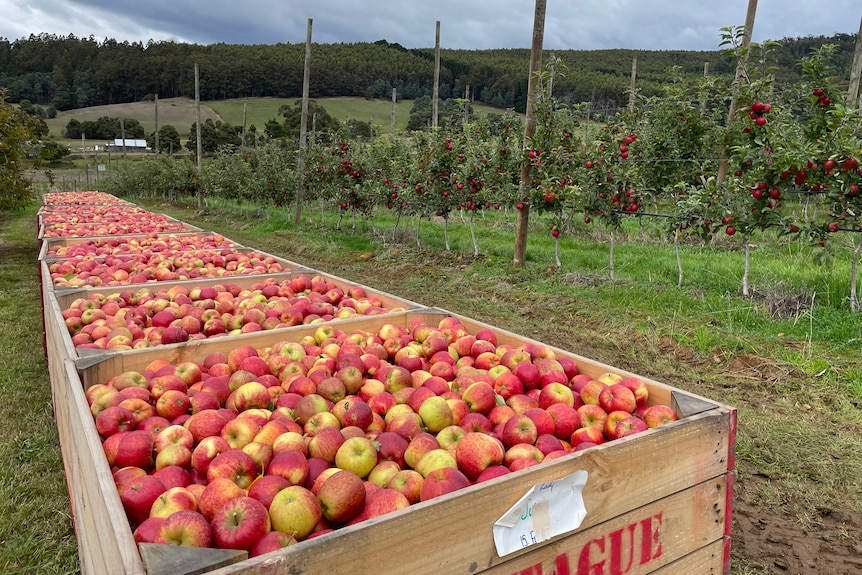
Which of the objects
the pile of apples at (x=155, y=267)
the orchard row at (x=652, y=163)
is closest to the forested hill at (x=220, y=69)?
the orchard row at (x=652, y=163)

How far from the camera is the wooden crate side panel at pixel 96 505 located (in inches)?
48.0

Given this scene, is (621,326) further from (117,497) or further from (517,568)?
(117,497)

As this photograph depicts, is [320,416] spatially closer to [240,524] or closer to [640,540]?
[240,524]

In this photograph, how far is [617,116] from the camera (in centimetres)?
1091

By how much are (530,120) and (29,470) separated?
835 cm

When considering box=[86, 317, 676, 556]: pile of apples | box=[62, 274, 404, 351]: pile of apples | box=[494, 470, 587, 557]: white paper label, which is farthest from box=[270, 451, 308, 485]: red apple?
box=[62, 274, 404, 351]: pile of apples

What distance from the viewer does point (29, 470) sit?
3.55 m

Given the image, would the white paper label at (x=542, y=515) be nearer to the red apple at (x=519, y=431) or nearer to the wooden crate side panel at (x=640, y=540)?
the wooden crate side panel at (x=640, y=540)

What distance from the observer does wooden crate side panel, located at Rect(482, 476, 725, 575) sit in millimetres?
1540

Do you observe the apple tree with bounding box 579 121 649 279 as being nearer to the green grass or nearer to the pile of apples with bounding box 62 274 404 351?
the pile of apples with bounding box 62 274 404 351

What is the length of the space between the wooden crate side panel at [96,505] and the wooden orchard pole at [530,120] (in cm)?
830

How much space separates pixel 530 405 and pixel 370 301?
73.5 inches

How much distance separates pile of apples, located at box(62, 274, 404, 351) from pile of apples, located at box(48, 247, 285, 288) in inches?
20.6

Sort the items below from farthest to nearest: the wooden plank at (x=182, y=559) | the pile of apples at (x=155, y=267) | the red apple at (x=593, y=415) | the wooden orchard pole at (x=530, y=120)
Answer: the wooden orchard pole at (x=530, y=120)
the pile of apples at (x=155, y=267)
the red apple at (x=593, y=415)
the wooden plank at (x=182, y=559)
